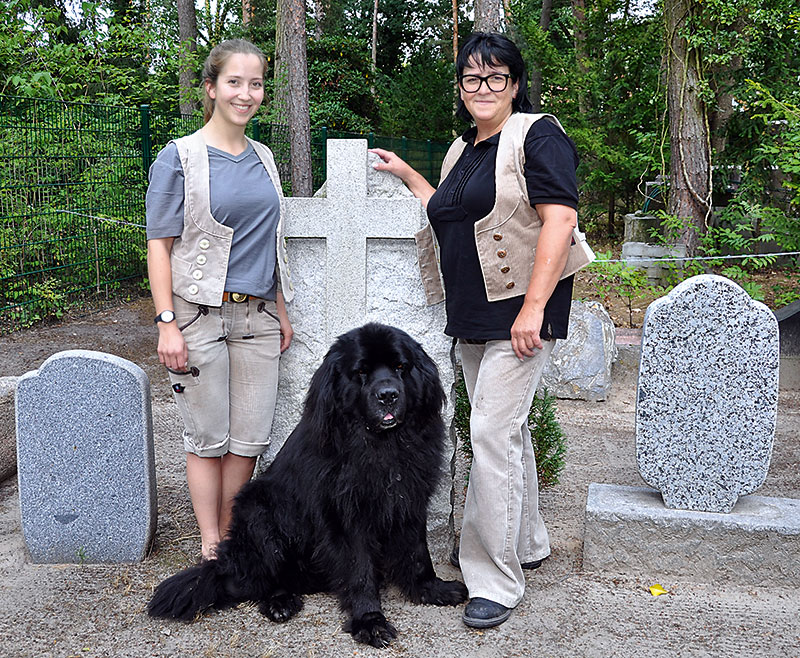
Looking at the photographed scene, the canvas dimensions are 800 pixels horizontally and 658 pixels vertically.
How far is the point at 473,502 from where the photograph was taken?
3309 mm

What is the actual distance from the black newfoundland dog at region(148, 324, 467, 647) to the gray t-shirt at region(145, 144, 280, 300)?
52cm

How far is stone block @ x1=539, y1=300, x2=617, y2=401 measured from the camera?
6.61 metres

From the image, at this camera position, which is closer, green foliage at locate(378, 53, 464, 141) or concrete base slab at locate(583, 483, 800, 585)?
concrete base slab at locate(583, 483, 800, 585)

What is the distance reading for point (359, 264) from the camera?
3656 millimetres

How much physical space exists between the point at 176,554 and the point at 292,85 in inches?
357

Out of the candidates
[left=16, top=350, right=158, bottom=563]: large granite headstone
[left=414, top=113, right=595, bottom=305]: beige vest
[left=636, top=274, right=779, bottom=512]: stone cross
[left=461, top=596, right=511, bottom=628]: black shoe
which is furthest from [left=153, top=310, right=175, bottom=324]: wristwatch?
[left=636, top=274, right=779, bottom=512]: stone cross

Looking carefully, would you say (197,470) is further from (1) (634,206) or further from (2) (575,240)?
(1) (634,206)

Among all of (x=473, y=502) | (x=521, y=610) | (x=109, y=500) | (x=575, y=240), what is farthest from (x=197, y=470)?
(x=575, y=240)

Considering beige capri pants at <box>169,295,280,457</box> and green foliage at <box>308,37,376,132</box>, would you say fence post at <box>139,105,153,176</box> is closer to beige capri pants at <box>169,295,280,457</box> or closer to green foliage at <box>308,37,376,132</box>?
beige capri pants at <box>169,295,280,457</box>

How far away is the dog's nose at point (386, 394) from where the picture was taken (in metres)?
2.91

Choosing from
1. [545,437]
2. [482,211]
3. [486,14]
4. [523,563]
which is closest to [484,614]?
[523,563]

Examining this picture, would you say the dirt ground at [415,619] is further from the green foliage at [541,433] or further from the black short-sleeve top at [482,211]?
the black short-sleeve top at [482,211]

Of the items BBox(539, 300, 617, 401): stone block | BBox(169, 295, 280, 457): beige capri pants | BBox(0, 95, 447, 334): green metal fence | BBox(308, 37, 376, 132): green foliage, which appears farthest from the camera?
BBox(308, 37, 376, 132): green foliage

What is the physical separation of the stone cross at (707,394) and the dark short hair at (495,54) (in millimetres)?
1149
